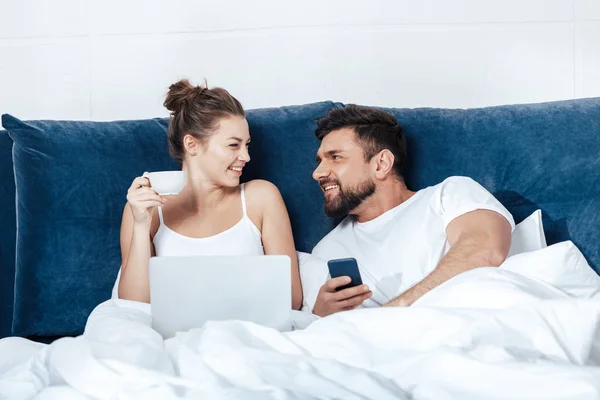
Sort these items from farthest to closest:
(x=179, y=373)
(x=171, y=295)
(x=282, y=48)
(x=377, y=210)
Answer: (x=282, y=48)
(x=377, y=210)
(x=171, y=295)
(x=179, y=373)

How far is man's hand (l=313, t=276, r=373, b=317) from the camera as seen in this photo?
1883 millimetres

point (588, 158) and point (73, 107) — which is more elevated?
point (73, 107)

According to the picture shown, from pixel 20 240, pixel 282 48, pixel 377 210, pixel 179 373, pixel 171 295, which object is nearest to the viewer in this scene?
pixel 179 373

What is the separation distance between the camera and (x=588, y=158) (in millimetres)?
2324

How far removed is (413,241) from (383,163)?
30 centimetres

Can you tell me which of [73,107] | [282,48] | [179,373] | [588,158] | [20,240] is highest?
[282,48]

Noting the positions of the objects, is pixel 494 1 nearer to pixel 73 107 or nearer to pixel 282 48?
pixel 282 48

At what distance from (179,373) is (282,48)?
5.67 feet

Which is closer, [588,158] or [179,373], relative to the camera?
[179,373]

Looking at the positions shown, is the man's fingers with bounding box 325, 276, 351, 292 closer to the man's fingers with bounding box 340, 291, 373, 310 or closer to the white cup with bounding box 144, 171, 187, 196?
the man's fingers with bounding box 340, 291, 373, 310

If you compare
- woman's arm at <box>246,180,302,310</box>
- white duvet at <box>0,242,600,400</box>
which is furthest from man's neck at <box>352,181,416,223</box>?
white duvet at <box>0,242,600,400</box>

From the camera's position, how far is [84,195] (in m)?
2.30

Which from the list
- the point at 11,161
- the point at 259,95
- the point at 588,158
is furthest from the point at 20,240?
the point at 588,158

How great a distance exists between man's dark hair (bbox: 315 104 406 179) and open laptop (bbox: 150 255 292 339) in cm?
83
